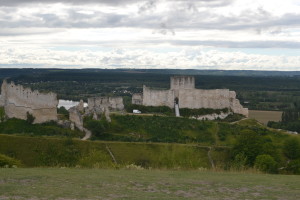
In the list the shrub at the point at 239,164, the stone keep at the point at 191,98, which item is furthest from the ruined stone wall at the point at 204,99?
the shrub at the point at 239,164

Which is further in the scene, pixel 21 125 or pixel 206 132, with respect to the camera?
pixel 206 132

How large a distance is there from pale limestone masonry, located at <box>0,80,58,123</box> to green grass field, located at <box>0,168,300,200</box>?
31.1 meters

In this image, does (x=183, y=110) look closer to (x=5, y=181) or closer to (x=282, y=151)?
(x=282, y=151)

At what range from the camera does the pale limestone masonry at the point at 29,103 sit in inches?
1930

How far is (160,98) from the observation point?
207 ft

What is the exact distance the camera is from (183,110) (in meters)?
62.5

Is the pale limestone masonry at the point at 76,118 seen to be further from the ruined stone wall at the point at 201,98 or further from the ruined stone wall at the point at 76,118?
the ruined stone wall at the point at 201,98

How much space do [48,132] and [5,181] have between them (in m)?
31.9

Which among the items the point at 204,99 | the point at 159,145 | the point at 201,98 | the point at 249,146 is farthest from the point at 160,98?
the point at 249,146

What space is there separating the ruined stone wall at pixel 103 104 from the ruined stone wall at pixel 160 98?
4048 mm

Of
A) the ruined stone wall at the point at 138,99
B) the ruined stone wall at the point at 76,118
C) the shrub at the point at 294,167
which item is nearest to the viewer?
the shrub at the point at 294,167

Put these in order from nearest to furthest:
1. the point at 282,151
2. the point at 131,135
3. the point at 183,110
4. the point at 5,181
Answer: the point at 5,181
the point at 282,151
the point at 131,135
the point at 183,110

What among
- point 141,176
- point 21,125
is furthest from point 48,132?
point 141,176

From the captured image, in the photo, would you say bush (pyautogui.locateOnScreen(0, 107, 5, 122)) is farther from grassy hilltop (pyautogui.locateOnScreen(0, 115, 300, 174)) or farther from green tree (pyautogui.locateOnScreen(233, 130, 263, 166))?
green tree (pyautogui.locateOnScreen(233, 130, 263, 166))
